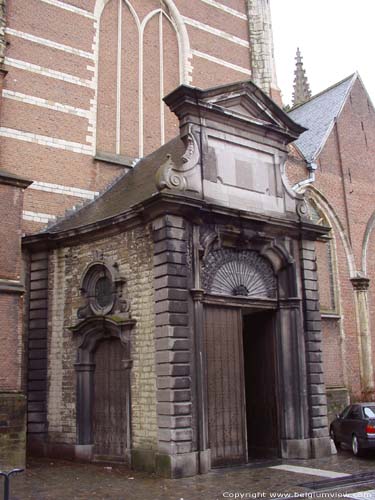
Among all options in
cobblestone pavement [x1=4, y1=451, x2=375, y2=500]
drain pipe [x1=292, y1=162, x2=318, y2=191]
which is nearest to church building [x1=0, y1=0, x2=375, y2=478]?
cobblestone pavement [x1=4, y1=451, x2=375, y2=500]

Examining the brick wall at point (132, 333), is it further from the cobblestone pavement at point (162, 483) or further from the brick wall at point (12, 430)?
the brick wall at point (12, 430)

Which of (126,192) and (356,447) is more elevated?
(126,192)

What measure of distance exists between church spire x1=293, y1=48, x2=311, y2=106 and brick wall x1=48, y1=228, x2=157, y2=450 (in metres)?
25.9

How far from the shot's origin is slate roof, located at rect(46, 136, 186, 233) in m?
13.3

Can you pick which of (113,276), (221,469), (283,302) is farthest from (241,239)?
(221,469)

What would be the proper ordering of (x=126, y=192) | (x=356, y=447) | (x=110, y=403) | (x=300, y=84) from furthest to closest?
(x=300, y=84) < (x=126, y=192) < (x=356, y=447) < (x=110, y=403)

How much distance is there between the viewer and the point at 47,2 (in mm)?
17062

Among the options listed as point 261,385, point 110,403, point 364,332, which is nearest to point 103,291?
point 110,403

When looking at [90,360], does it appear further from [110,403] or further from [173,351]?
[173,351]

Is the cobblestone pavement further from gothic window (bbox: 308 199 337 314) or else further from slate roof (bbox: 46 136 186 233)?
gothic window (bbox: 308 199 337 314)

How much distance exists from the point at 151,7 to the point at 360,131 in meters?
8.91

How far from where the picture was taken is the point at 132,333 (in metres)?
12.0

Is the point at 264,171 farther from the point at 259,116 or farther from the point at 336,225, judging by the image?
the point at 336,225

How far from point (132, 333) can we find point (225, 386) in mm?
2190
